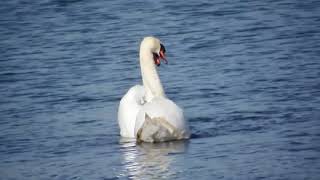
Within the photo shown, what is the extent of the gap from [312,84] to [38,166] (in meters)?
4.71

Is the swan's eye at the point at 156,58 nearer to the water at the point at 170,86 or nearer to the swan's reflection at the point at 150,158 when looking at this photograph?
the water at the point at 170,86

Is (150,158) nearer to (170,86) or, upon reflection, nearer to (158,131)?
(158,131)

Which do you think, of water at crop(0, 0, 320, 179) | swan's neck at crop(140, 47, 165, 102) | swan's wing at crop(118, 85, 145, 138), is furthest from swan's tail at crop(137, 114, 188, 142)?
swan's neck at crop(140, 47, 165, 102)

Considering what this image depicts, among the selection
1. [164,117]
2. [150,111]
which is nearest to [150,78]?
[150,111]

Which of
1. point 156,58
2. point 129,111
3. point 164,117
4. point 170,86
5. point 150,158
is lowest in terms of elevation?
A: point 170,86

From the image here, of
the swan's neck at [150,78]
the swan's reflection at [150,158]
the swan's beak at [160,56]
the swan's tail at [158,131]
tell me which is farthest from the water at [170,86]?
the swan's beak at [160,56]

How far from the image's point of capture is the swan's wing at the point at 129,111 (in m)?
16.2

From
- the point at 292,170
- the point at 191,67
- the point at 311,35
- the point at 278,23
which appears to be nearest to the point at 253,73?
the point at 191,67

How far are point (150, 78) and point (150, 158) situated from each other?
7.81 feet

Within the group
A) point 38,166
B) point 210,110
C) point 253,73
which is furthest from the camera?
point 253,73

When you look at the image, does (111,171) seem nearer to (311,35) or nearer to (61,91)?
(61,91)

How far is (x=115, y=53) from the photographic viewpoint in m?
21.9

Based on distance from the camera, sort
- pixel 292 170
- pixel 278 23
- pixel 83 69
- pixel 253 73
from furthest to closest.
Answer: pixel 278 23 → pixel 83 69 → pixel 253 73 → pixel 292 170

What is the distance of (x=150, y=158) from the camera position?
48.3 ft
